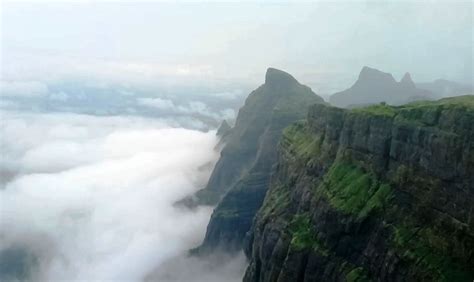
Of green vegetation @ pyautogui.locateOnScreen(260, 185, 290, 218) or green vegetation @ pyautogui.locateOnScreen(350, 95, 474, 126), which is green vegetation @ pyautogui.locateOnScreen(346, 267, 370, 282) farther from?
green vegetation @ pyautogui.locateOnScreen(260, 185, 290, 218)

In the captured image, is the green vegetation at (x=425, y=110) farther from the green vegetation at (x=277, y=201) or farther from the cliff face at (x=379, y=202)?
the green vegetation at (x=277, y=201)

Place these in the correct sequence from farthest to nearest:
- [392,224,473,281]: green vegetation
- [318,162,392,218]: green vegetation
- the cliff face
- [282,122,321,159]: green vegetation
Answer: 1. [282,122,321,159]: green vegetation
2. [318,162,392,218]: green vegetation
3. the cliff face
4. [392,224,473,281]: green vegetation

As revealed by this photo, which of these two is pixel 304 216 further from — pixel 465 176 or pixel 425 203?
pixel 465 176

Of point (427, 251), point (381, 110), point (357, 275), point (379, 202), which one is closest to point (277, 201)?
point (381, 110)

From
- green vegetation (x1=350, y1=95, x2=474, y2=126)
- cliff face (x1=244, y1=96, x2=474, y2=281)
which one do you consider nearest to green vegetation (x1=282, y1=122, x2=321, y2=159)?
cliff face (x1=244, y1=96, x2=474, y2=281)

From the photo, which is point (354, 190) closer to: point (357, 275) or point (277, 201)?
point (357, 275)

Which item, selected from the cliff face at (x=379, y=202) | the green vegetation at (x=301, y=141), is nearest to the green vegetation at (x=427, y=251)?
the cliff face at (x=379, y=202)
